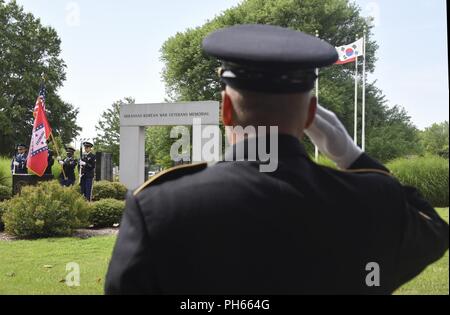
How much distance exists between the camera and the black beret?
1.12 meters

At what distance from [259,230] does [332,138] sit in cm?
37

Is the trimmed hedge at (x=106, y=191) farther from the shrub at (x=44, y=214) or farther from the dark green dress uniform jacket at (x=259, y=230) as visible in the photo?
the dark green dress uniform jacket at (x=259, y=230)

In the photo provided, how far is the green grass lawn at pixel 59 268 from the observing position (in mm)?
2535

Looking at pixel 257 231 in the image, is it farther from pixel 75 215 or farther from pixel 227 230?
pixel 75 215

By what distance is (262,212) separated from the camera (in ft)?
3.60

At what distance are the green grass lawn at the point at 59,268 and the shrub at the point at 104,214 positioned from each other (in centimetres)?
151

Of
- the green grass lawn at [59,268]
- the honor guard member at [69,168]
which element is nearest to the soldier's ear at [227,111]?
the green grass lawn at [59,268]

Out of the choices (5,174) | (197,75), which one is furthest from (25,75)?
(5,174)

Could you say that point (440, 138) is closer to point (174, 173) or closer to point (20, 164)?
point (174, 173)

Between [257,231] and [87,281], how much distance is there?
3.04 metres

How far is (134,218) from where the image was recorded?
1080 mm

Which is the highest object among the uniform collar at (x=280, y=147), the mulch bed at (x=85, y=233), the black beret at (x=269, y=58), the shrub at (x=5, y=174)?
the black beret at (x=269, y=58)
